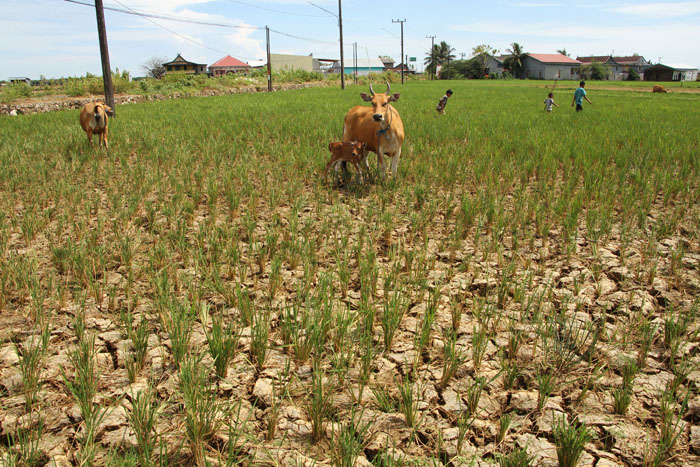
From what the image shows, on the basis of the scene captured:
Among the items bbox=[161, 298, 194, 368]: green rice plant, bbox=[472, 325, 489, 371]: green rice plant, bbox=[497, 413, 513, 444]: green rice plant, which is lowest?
bbox=[497, 413, 513, 444]: green rice plant

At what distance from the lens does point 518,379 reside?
2.22 m

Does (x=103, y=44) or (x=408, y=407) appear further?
(x=103, y=44)

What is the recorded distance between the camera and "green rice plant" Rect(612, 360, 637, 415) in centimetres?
193

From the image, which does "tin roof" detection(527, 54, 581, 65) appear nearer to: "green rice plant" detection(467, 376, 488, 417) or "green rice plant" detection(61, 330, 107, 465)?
"green rice plant" detection(467, 376, 488, 417)

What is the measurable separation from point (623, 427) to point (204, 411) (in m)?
1.72

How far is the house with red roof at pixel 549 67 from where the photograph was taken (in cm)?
6638

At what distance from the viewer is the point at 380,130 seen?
18.4 ft

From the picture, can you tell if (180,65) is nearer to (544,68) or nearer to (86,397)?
(544,68)

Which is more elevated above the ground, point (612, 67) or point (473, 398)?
point (612, 67)

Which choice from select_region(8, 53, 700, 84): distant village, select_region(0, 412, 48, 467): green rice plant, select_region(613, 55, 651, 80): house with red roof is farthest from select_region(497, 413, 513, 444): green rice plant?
select_region(613, 55, 651, 80): house with red roof

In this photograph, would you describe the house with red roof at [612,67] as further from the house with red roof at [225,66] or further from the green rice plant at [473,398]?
the green rice plant at [473,398]

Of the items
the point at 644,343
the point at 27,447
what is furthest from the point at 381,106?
the point at 27,447

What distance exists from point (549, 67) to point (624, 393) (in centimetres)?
7468

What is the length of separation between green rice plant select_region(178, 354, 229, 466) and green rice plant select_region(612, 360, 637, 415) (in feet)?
5.47
